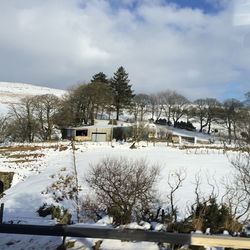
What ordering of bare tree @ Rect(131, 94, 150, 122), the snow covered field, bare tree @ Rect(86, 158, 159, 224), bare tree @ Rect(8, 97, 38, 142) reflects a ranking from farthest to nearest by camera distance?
bare tree @ Rect(131, 94, 150, 122), bare tree @ Rect(8, 97, 38, 142), bare tree @ Rect(86, 158, 159, 224), the snow covered field

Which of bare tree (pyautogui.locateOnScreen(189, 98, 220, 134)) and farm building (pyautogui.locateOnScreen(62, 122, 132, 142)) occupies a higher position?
bare tree (pyautogui.locateOnScreen(189, 98, 220, 134))

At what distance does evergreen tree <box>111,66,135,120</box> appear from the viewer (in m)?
101

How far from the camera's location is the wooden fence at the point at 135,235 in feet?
21.4

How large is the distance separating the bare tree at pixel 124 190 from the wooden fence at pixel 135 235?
331cm

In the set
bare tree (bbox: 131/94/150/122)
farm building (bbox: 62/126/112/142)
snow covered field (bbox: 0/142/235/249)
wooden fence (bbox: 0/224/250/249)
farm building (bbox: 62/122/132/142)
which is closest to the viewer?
wooden fence (bbox: 0/224/250/249)

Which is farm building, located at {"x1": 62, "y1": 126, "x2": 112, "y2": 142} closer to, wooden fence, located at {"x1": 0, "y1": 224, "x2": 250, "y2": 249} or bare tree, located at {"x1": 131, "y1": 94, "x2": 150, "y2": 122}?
bare tree, located at {"x1": 131, "y1": 94, "x2": 150, "y2": 122}

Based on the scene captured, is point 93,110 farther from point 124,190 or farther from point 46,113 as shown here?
point 124,190

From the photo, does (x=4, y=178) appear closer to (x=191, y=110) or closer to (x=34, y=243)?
(x=34, y=243)

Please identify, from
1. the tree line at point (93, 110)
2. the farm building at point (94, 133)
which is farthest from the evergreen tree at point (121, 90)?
the farm building at point (94, 133)

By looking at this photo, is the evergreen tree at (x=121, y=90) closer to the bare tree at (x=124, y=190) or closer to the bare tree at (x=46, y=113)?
the bare tree at (x=46, y=113)

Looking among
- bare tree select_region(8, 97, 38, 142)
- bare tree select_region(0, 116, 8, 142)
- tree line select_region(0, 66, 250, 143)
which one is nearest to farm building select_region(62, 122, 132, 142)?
tree line select_region(0, 66, 250, 143)

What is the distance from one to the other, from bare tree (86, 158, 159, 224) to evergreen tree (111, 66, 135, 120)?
83073mm

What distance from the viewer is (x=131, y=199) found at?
525 inches

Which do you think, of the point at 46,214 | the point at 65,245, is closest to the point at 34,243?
the point at 65,245
